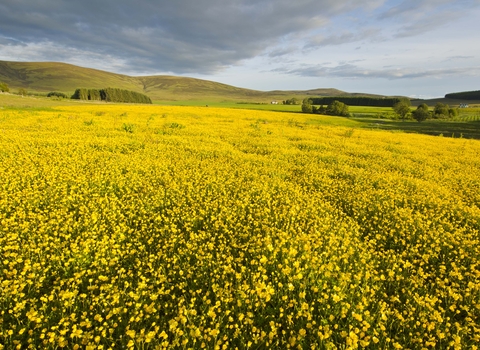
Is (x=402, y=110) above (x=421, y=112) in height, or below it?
above

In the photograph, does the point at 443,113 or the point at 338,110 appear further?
the point at 443,113

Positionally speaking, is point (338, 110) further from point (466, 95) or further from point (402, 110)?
point (466, 95)

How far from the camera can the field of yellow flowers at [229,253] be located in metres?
3.44

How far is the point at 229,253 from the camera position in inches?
190

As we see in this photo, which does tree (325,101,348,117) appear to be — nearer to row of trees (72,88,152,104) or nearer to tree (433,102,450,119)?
tree (433,102,450,119)

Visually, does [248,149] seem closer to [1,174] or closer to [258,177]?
[258,177]

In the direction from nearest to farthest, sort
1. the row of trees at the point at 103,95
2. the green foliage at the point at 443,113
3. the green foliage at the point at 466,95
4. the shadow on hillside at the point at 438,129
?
the shadow on hillside at the point at 438,129 < the green foliage at the point at 443,113 < the row of trees at the point at 103,95 < the green foliage at the point at 466,95

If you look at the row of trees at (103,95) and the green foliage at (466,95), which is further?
the green foliage at (466,95)

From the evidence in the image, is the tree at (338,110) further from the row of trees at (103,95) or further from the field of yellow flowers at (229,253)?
the row of trees at (103,95)

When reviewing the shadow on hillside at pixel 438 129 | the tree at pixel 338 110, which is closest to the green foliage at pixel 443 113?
the tree at pixel 338 110

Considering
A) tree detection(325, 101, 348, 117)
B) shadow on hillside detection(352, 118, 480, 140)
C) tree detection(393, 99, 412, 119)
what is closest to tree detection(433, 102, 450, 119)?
tree detection(393, 99, 412, 119)

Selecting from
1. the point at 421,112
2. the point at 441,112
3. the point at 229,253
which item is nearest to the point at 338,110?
the point at 421,112

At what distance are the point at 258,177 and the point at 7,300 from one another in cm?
747

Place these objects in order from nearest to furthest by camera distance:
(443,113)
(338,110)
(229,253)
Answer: (229,253), (338,110), (443,113)
